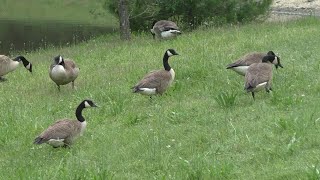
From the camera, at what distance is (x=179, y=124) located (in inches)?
428

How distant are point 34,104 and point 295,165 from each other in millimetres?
7646

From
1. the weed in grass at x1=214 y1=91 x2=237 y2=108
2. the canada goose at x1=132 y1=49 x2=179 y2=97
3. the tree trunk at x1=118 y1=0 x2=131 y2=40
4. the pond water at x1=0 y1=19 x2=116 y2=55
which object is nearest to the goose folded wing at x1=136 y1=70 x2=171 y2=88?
the canada goose at x1=132 y1=49 x2=179 y2=97

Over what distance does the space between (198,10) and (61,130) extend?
20.6m

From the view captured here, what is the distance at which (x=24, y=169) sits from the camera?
900 centimetres

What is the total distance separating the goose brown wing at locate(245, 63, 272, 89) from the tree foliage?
16869mm

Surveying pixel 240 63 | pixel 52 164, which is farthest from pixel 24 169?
pixel 240 63

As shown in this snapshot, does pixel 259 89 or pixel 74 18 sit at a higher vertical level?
pixel 259 89

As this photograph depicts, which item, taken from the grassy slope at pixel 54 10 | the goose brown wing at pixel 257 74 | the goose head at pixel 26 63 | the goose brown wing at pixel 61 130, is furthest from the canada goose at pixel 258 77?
the grassy slope at pixel 54 10

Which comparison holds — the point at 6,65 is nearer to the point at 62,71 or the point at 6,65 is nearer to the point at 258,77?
the point at 62,71

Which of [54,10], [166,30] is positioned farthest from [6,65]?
[54,10]

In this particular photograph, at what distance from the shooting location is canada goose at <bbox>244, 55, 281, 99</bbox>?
37.8ft

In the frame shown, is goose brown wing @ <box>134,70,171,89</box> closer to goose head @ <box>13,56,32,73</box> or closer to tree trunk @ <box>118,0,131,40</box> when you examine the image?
goose head @ <box>13,56,32,73</box>

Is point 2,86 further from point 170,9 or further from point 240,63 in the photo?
point 170,9

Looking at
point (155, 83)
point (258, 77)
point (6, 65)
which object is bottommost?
point (6, 65)
